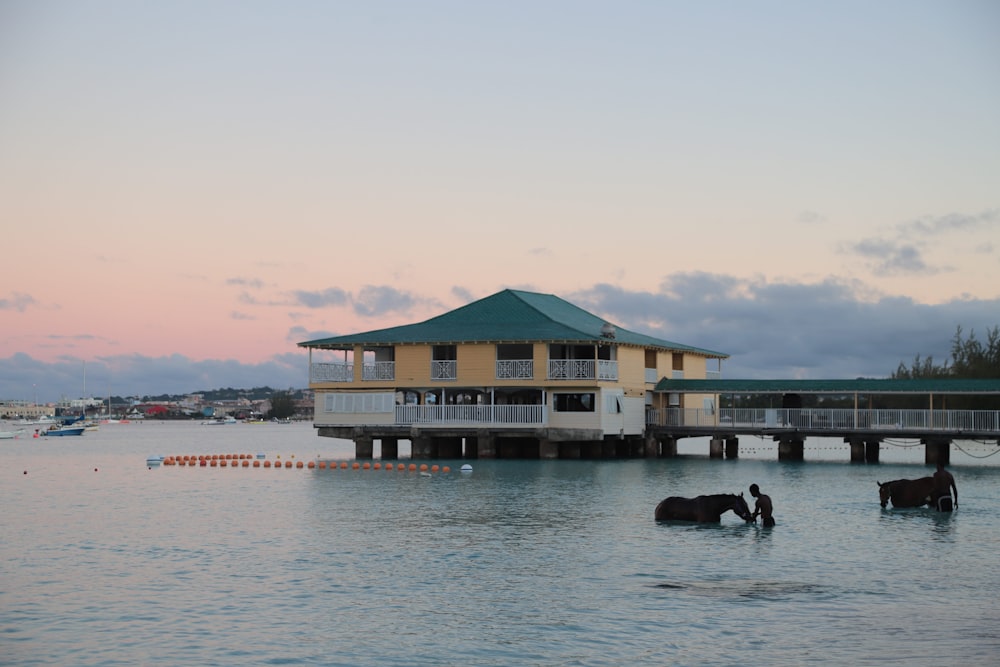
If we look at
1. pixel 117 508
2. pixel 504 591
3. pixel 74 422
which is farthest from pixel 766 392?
pixel 74 422

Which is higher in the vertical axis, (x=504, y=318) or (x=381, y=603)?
(x=504, y=318)

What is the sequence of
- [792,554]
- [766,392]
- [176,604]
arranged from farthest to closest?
[766,392]
[792,554]
[176,604]

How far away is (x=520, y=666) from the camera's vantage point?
51.2 feet

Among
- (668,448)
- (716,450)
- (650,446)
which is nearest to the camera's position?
(650,446)

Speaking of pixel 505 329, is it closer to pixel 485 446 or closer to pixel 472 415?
pixel 472 415

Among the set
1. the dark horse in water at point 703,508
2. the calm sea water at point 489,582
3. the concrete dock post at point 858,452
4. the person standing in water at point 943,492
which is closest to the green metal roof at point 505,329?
the concrete dock post at point 858,452

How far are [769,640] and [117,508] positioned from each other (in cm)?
2587

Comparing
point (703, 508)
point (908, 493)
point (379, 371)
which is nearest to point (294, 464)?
point (379, 371)

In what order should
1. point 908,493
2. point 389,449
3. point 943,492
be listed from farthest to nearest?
point 389,449
point 908,493
point 943,492

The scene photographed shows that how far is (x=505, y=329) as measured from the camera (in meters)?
59.1

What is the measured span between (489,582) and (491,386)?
1425 inches

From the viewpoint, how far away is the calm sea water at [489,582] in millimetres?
16562

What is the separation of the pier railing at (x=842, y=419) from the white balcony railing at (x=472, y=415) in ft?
30.2

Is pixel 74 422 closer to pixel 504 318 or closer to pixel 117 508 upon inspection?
pixel 504 318
